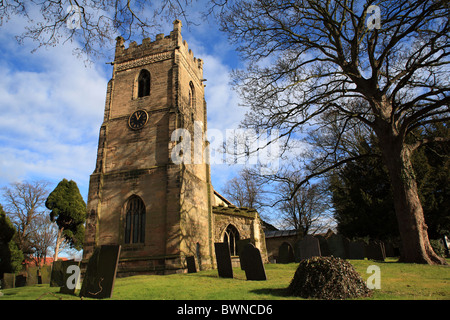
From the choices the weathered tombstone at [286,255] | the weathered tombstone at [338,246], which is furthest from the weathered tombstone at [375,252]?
the weathered tombstone at [286,255]

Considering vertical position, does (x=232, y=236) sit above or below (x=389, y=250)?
above

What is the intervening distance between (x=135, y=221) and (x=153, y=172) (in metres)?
2.81

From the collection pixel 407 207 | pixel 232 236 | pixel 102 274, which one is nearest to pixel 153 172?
pixel 232 236

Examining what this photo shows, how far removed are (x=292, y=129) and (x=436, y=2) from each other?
5.78 meters

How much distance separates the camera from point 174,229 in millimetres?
13984

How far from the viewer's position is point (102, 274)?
6.22 meters

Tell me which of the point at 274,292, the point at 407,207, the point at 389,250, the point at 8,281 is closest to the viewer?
the point at 274,292

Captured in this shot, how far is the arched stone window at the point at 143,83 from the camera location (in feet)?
61.8

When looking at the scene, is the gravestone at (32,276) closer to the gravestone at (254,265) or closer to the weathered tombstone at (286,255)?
the weathered tombstone at (286,255)

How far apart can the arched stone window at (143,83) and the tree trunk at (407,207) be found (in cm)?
1439

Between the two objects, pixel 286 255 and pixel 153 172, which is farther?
pixel 153 172

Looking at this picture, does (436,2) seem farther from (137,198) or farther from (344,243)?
(137,198)

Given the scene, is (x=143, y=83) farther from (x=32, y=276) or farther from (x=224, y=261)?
(x=224, y=261)
